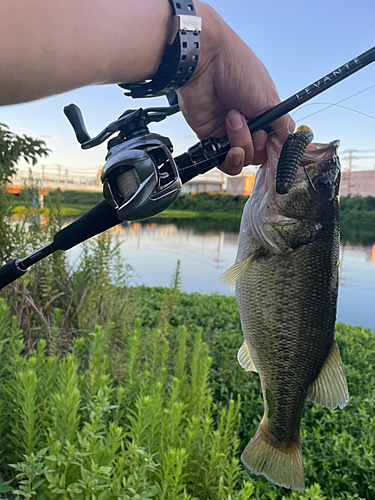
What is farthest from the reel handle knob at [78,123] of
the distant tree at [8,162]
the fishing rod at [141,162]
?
the distant tree at [8,162]

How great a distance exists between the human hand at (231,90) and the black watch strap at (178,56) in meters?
0.10

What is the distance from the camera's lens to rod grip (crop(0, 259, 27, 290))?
1.20 m

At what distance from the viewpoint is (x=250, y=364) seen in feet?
4.71

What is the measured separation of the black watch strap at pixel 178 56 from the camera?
1001 millimetres

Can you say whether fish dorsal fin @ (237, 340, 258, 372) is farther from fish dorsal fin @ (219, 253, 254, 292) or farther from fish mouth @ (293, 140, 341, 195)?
fish mouth @ (293, 140, 341, 195)

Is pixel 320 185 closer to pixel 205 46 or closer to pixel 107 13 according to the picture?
pixel 205 46

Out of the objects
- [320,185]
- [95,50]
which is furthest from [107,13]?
[320,185]

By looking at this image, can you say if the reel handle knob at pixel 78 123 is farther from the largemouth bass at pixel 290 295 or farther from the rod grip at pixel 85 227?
the largemouth bass at pixel 290 295

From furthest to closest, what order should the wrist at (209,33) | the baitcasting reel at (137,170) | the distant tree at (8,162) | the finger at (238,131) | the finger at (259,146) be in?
the distant tree at (8,162) → the finger at (259,146) → the finger at (238,131) → the wrist at (209,33) → the baitcasting reel at (137,170)

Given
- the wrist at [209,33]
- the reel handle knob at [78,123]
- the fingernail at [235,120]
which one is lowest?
the reel handle knob at [78,123]

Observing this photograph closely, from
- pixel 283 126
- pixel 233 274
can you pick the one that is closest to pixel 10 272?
pixel 233 274

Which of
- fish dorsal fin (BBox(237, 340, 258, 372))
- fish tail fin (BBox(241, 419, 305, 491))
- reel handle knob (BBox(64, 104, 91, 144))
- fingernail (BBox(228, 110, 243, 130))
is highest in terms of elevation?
fingernail (BBox(228, 110, 243, 130))

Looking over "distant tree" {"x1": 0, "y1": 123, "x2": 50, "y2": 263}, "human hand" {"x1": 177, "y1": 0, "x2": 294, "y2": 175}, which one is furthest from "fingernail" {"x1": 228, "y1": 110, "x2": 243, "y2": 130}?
"distant tree" {"x1": 0, "y1": 123, "x2": 50, "y2": 263}

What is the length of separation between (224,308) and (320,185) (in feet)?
15.0
